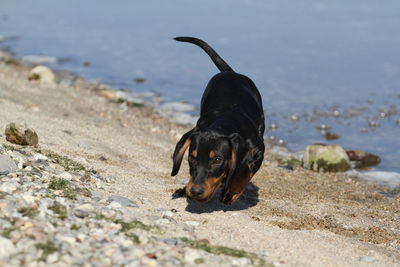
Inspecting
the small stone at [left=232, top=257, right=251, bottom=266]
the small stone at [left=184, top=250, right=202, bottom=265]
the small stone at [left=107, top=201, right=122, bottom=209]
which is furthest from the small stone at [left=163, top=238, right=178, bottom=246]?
the small stone at [left=107, top=201, right=122, bottom=209]

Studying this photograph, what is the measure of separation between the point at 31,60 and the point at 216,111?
1364cm

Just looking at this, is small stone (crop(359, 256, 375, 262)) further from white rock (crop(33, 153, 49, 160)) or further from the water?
the water

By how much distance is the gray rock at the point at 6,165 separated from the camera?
6.11 metres

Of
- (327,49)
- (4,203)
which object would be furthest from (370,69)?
(4,203)

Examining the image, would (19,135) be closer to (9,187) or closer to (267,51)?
(9,187)

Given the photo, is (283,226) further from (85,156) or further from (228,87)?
(85,156)

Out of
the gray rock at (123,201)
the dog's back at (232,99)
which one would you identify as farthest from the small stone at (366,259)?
the dog's back at (232,99)

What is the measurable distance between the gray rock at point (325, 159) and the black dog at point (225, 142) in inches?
101

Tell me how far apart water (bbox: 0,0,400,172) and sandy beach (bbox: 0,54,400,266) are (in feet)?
8.23

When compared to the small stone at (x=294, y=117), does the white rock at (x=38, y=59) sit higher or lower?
lower

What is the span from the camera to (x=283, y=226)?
629cm

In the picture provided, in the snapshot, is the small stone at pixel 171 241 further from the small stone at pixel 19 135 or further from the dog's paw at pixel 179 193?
the small stone at pixel 19 135

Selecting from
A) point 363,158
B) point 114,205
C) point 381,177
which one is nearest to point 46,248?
point 114,205

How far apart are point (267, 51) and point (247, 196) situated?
13.2 m
